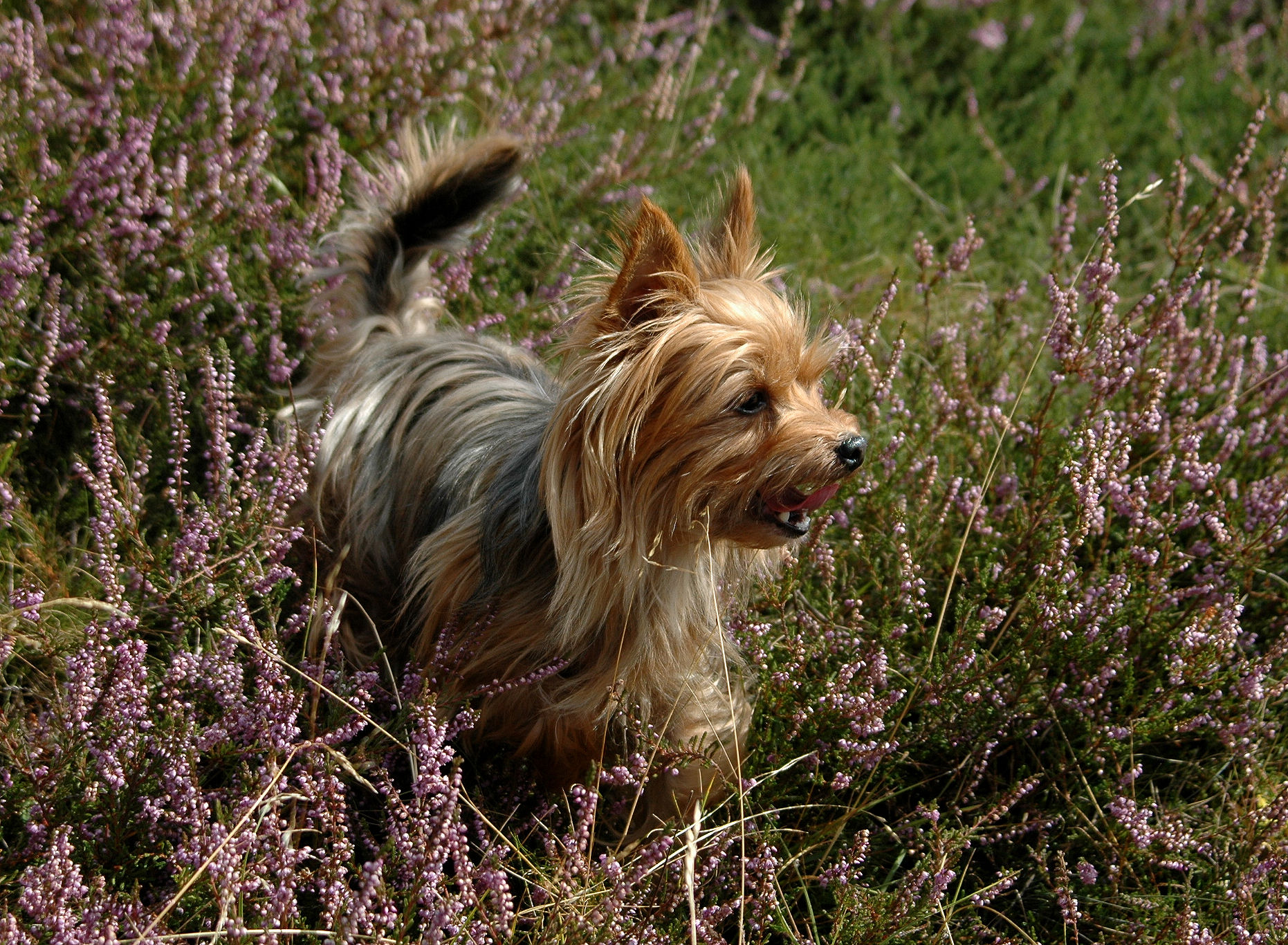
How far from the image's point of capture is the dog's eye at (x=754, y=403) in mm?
2729

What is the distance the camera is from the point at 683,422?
8.84ft

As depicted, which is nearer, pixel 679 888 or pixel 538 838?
pixel 679 888

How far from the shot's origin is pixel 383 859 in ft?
8.45

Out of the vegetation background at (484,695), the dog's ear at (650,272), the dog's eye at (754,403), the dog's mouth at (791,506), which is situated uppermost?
the dog's ear at (650,272)

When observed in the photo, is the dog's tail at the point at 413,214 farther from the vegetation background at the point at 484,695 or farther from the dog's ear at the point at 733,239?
the dog's ear at the point at 733,239

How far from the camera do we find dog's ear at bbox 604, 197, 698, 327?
2537mm

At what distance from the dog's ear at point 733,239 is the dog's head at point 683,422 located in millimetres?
124

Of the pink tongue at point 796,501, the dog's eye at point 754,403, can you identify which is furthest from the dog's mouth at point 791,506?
the dog's eye at point 754,403

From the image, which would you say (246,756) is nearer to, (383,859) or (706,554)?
(383,859)

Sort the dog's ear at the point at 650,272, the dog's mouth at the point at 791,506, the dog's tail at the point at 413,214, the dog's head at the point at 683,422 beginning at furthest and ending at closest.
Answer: the dog's tail at the point at 413,214, the dog's mouth at the point at 791,506, the dog's head at the point at 683,422, the dog's ear at the point at 650,272

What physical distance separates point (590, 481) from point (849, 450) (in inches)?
23.1

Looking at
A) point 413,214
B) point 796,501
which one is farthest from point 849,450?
point 413,214

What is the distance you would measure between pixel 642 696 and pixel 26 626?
5.39 feet

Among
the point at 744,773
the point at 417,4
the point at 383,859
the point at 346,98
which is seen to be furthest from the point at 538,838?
the point at 417,4
